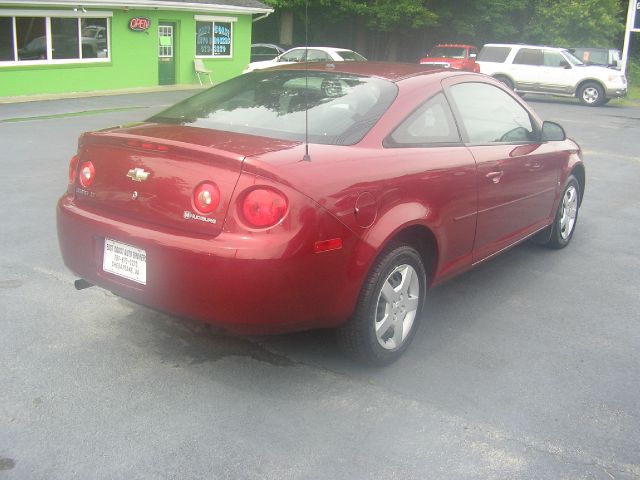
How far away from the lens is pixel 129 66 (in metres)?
22.3

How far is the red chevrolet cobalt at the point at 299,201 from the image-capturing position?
3.40 m

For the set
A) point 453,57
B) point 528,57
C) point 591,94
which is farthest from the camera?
point 453,57

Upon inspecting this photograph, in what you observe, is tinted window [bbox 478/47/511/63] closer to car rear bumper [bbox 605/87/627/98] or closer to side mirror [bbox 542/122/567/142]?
car rear bumper [bbox 605/87/627/98]

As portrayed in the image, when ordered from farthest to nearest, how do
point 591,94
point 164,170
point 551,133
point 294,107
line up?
point 591,94, point 551,133, point 294,107, point 164,170

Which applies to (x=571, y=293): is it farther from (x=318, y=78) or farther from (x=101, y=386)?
(x=101, y=386)

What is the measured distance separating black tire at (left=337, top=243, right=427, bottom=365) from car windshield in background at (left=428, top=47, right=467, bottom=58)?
24.8 meters

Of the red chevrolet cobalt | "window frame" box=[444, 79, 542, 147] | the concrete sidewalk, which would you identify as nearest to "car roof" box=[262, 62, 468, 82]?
the red chevrolet cobalt

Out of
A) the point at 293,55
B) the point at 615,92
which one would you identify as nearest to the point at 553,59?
the point at 615,92

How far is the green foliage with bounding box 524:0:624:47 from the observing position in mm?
35719

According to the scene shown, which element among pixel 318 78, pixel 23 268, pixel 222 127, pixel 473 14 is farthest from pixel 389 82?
pixel 473 14

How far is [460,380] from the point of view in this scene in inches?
154

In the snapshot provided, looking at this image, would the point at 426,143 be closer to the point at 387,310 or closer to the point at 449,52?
the point at 387,310

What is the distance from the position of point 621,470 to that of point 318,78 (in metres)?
2.76

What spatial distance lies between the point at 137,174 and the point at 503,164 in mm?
2442
